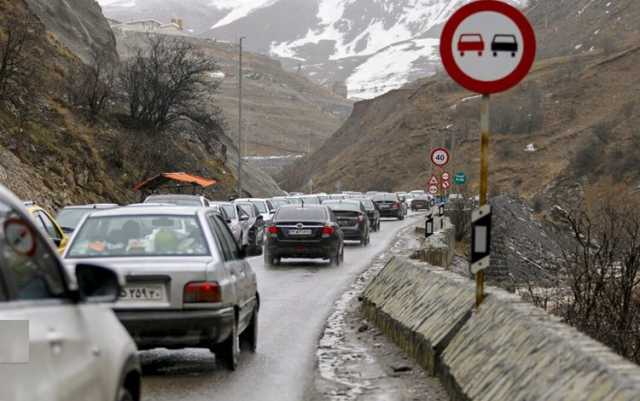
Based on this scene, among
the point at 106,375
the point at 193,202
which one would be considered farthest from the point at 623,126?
the point at 106,375

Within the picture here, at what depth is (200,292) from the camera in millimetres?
9555

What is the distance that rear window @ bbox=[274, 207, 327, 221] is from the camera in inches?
1080

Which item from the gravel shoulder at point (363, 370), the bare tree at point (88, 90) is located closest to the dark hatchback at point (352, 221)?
the bare tree at point (88, 90)

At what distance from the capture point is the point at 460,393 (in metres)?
8.05

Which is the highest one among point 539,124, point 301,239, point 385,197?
point 539,124

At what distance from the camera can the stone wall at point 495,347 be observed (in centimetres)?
566

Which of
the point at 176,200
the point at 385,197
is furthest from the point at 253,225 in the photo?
the point at 385,197

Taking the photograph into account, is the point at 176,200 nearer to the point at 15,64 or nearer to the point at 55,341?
the point at 15,64

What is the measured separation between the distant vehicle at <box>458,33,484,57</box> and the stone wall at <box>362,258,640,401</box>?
6.57ft

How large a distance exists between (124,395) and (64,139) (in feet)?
137

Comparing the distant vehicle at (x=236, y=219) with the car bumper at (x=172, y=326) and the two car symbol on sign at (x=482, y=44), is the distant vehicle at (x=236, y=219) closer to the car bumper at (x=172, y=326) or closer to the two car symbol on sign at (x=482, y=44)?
the car bumper at (x=172, y=326)

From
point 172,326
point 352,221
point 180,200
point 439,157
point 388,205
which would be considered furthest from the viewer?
point 388,205

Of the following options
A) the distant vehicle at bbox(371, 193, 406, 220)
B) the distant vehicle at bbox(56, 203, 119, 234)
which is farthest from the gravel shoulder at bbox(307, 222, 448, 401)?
the distant vehicle at bbox(371, 193, 406, 220)

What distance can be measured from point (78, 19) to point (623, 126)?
41.2 meters
